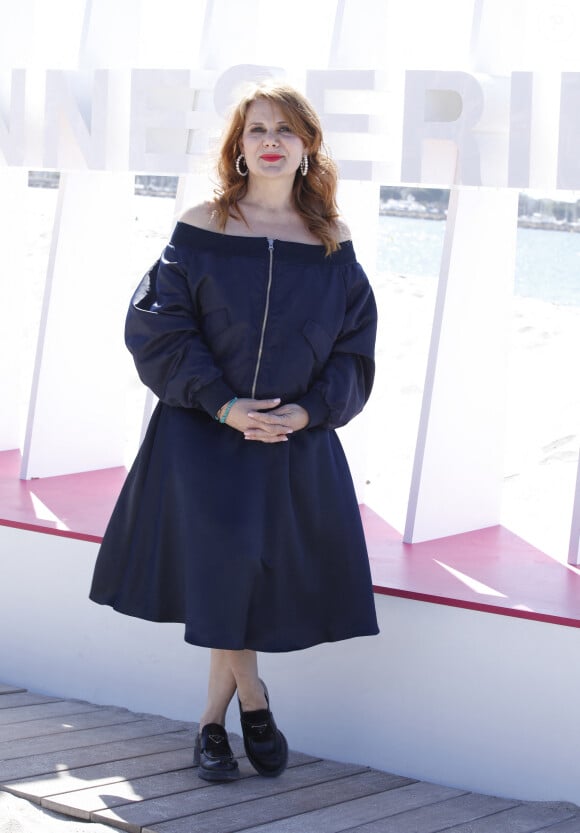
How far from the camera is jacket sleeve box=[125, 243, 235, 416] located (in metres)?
3.01

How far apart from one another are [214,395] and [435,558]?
130 cm

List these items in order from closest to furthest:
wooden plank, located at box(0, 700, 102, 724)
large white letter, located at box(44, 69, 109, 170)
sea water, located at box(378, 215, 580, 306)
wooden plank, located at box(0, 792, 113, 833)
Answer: wooden plank, located at box(0, 792, 113, 833) < wooden plank, located at box(0, 700, 102, 724) < large white letter, located at box(44, 69, 109, 170) < sea water, located at box(378, 215, 580, 306)

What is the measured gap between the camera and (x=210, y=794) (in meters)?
3.13

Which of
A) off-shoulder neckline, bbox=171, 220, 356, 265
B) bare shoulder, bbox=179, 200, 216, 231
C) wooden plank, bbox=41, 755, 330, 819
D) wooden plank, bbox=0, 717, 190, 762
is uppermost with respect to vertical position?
bare shoulder, bbox=179, 200, 216, 231

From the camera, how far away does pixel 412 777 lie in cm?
350

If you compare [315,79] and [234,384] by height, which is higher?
[315,79]

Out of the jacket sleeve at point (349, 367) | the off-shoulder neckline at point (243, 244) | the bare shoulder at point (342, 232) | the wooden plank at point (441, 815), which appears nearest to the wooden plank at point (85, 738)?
the wooden plank at point (441, 815)

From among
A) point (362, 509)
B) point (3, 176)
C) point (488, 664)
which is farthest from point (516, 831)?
point (3, 176)

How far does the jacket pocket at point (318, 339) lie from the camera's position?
10.1 feet

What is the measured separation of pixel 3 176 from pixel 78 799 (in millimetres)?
3058

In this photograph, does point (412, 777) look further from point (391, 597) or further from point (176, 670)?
point (176, 670)

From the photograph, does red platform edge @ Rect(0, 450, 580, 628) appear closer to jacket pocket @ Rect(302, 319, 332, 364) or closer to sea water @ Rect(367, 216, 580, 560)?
sea water @ Rect(367, 216, 580, 560)

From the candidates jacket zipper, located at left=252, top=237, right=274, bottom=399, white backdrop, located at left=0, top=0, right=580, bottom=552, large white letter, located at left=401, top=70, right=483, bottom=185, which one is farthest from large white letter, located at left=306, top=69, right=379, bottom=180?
jacket zipper, located at left=252, top=237, right=274, bottom=399

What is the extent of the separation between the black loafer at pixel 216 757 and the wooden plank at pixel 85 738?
1.41ft
